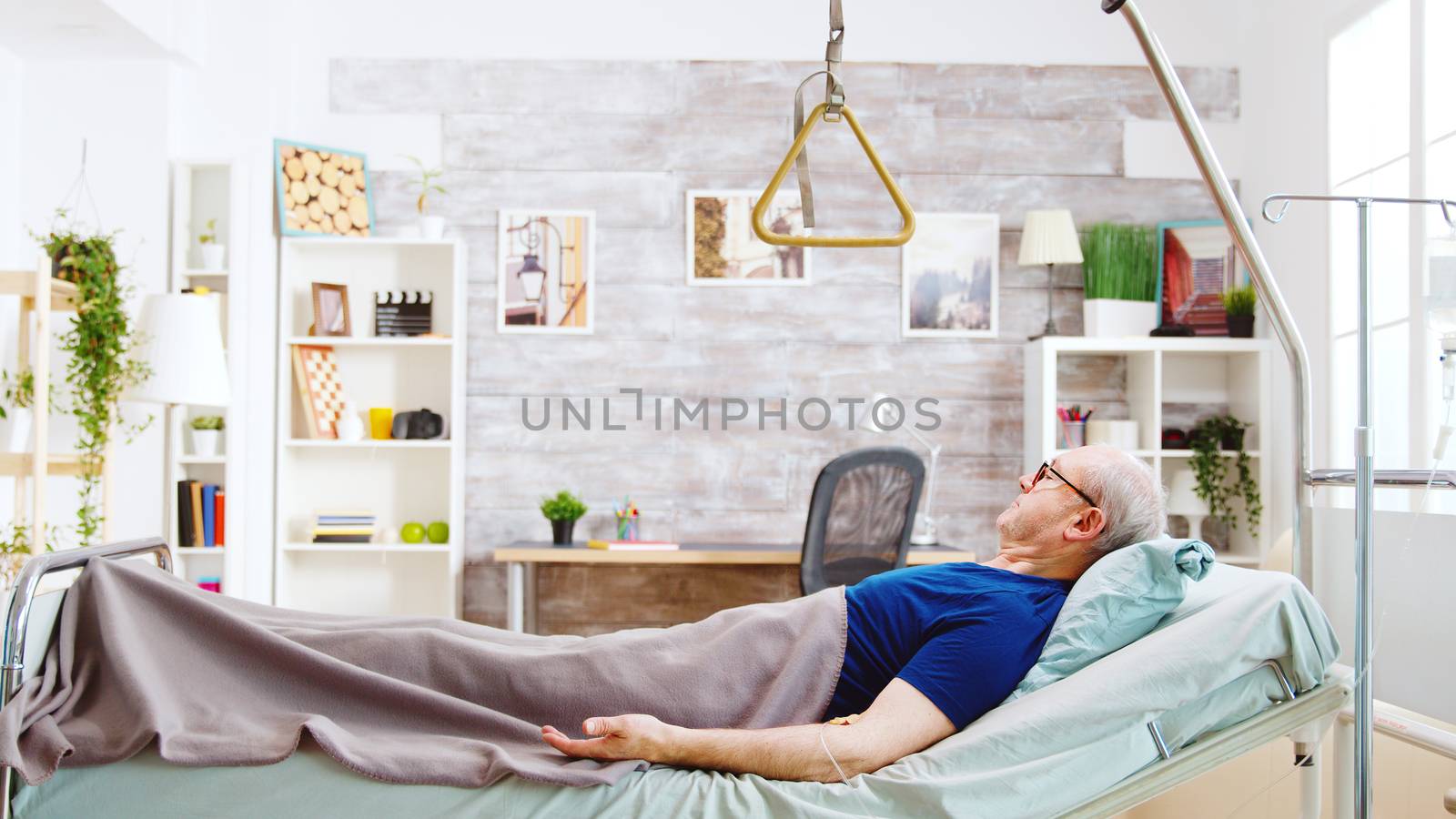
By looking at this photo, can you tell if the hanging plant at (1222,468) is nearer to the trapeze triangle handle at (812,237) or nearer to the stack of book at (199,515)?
the trapeze triangle handle at (812,237)

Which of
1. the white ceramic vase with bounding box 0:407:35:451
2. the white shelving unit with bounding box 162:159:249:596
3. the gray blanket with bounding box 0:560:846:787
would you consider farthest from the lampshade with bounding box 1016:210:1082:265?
the white ceramic vase with bounding box 0:407:35:451

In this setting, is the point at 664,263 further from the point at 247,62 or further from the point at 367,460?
the point at 247,62

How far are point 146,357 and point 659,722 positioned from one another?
8.75 ft

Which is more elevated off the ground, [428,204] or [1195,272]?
[428,204]

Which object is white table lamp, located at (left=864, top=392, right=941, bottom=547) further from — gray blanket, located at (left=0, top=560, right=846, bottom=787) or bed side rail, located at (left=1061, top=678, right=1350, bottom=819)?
bed side rail, located at (left=1061, top=678, right=1350, bottom=819)

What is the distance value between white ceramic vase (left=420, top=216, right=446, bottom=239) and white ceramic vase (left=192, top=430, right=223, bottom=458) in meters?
1.02

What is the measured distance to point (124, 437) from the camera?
3764 mm

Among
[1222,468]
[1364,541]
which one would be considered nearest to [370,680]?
[1364,541]

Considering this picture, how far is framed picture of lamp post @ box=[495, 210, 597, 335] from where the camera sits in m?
4.18

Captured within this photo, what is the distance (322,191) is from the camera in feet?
13.3

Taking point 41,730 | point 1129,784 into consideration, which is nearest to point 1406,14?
point 1129,784

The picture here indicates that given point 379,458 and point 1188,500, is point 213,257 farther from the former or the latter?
point 1188,500

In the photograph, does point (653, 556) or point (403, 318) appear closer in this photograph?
point (653, 556)

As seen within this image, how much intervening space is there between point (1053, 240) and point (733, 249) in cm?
119
